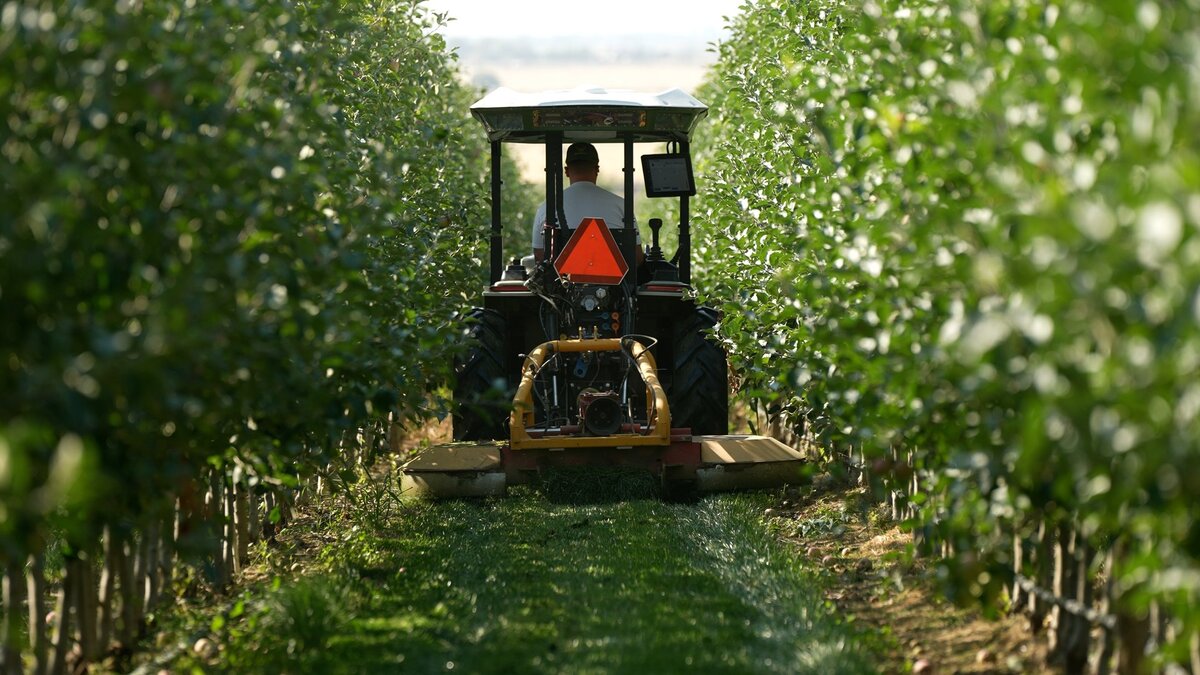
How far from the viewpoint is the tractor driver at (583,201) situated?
11.6 meters

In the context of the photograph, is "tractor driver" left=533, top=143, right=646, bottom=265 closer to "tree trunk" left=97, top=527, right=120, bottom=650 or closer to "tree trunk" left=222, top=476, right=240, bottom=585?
"tree trunk" left=222, top=476, right=240, bottom=585

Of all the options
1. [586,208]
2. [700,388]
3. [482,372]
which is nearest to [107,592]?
[482,372]

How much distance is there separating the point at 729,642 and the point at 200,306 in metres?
3.09

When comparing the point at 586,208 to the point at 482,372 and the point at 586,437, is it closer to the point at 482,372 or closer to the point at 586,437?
the point at 482,372

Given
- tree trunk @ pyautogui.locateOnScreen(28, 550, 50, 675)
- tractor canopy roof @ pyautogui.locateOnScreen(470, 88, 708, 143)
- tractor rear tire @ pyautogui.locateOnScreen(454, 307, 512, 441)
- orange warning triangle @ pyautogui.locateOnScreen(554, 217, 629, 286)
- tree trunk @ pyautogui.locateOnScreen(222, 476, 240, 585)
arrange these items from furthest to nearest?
tractor rear tire @ pyautogui.locateOnScreen(454, 307, 512, 441)
tractor canopy roof @ pyautogui.locateOnScreen(470, 88, 708, 143)
orange warning triangle @ pyautogui.locateOnScreen(554, 217, 629, 286)
tree trunk @ pyautogui.locateOnScreen(222, 476, 240, 585)
tree trunk @ pyautogui.locateOnScreen(28, 550, 50, 675)

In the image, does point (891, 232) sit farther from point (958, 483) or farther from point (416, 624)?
point (416, 624)

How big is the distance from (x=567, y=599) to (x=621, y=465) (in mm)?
2810

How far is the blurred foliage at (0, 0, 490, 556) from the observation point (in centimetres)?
405

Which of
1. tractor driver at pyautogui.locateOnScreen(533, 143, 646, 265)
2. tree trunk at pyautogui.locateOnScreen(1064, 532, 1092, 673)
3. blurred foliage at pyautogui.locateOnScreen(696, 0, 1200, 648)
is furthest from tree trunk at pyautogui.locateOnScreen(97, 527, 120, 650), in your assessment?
tractor driver at pyautogui.locateOnScreen(533, 143, 646, 265)

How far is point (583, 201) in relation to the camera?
38.4 ft

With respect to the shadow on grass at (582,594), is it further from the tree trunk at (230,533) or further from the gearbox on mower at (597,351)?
the tree trunk at (230,533)

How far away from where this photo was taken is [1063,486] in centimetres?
403

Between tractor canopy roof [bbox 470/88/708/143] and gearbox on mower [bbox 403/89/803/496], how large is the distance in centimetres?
1

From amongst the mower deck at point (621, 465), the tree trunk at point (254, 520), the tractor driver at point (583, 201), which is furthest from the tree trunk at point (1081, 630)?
the tractor driver at point (583, 201)
